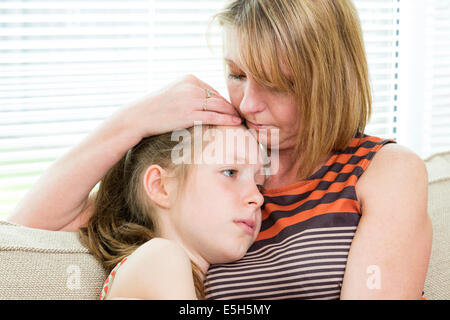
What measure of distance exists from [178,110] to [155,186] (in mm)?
194

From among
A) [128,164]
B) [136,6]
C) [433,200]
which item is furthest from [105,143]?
[136,6]

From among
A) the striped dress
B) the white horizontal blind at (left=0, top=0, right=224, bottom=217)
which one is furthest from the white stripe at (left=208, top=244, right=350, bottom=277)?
the white horizontal blind at (left=0, top=0, right=224, bottom=217)

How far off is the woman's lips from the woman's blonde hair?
0.66 ft

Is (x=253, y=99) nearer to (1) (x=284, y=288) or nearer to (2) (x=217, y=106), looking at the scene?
(2) (x=217, y=106)

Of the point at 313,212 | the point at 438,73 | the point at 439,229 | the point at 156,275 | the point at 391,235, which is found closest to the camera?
the point at 156,275

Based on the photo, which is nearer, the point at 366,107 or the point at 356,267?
the point at 356,267

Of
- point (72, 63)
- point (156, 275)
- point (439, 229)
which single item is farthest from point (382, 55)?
point (156, 275)

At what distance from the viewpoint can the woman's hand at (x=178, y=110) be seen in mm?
1218

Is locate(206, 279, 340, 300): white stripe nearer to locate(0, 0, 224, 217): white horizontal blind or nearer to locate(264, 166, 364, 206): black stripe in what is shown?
locate(264, 166, 364, 206): black stripe

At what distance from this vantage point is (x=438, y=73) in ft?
8.52

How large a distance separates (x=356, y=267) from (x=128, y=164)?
64 cm

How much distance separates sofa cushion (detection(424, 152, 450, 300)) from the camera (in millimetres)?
1325
